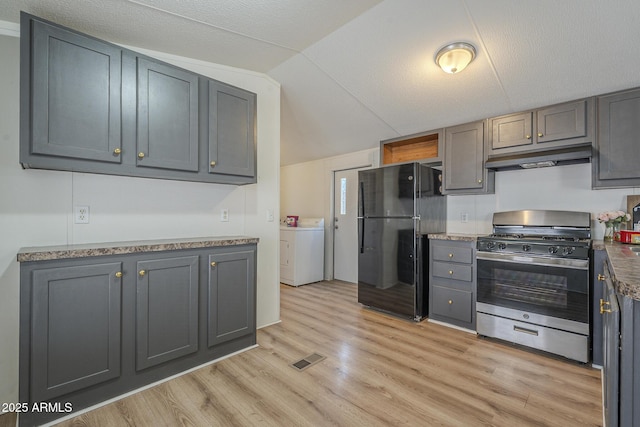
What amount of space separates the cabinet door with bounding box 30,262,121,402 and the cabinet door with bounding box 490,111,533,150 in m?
3.44

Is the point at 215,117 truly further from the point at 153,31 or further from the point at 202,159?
the point at 153,31

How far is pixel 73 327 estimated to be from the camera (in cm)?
167

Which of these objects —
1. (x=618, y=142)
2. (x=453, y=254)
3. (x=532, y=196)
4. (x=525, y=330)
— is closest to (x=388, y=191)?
(x=453, y=254)

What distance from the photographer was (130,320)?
73.7 inches

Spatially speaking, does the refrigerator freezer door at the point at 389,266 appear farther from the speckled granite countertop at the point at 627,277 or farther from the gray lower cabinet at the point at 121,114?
the speckled granite countertop at the point at 627,277

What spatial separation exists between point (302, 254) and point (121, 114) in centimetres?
332

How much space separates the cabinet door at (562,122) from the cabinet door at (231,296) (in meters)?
2.88

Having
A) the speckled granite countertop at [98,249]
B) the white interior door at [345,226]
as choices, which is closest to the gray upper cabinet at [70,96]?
the speckled granite countertop at [98,249]

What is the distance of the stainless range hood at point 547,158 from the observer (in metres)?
2.46

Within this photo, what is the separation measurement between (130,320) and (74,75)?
5.08 feet

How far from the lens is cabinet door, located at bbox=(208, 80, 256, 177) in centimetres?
241

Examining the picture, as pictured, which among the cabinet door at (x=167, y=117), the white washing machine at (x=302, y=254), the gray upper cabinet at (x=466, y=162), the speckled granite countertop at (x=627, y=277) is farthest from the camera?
the white washing machine at (x=302, y=254)

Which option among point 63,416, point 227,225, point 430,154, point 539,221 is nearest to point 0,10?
point 227,225

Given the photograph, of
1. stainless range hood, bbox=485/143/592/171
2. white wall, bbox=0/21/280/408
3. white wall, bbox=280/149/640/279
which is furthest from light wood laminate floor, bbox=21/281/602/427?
stainless range hood, bbox=485/143/592/171
